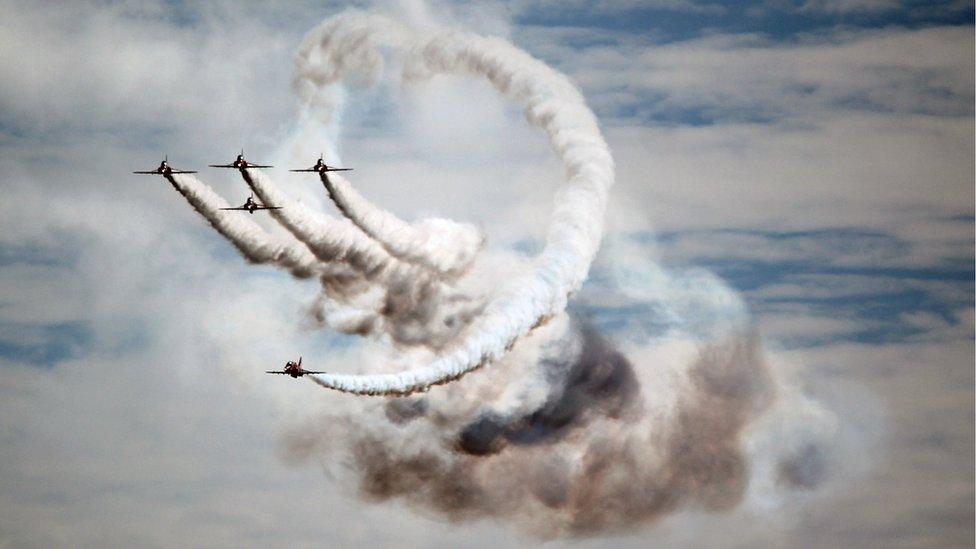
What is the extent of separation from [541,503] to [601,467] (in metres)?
4.33

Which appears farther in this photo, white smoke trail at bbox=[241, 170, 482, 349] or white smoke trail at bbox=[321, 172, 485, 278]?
white smoke trail at bbox=[241, 170, 482, 349]

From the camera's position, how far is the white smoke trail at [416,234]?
11331 centimetres

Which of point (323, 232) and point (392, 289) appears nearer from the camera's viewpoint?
point (323, 232)

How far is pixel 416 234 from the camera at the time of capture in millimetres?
117125

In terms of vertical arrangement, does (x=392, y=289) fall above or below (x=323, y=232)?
below

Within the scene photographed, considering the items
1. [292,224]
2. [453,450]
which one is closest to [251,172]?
[292,224]

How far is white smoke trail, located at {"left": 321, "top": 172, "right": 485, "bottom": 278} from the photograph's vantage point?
11331 cm

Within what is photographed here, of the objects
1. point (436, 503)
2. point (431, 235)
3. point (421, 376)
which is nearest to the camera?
point (421, 376)

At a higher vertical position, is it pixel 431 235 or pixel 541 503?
pixel 431 235

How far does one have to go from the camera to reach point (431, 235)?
11819cm

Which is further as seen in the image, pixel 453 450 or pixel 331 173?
pixel 453 450

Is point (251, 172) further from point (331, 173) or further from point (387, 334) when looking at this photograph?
point (387, 334)

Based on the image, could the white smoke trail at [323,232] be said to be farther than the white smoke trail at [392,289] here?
No

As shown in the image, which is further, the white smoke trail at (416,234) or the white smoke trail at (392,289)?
the white smoke trail at (392,289)
